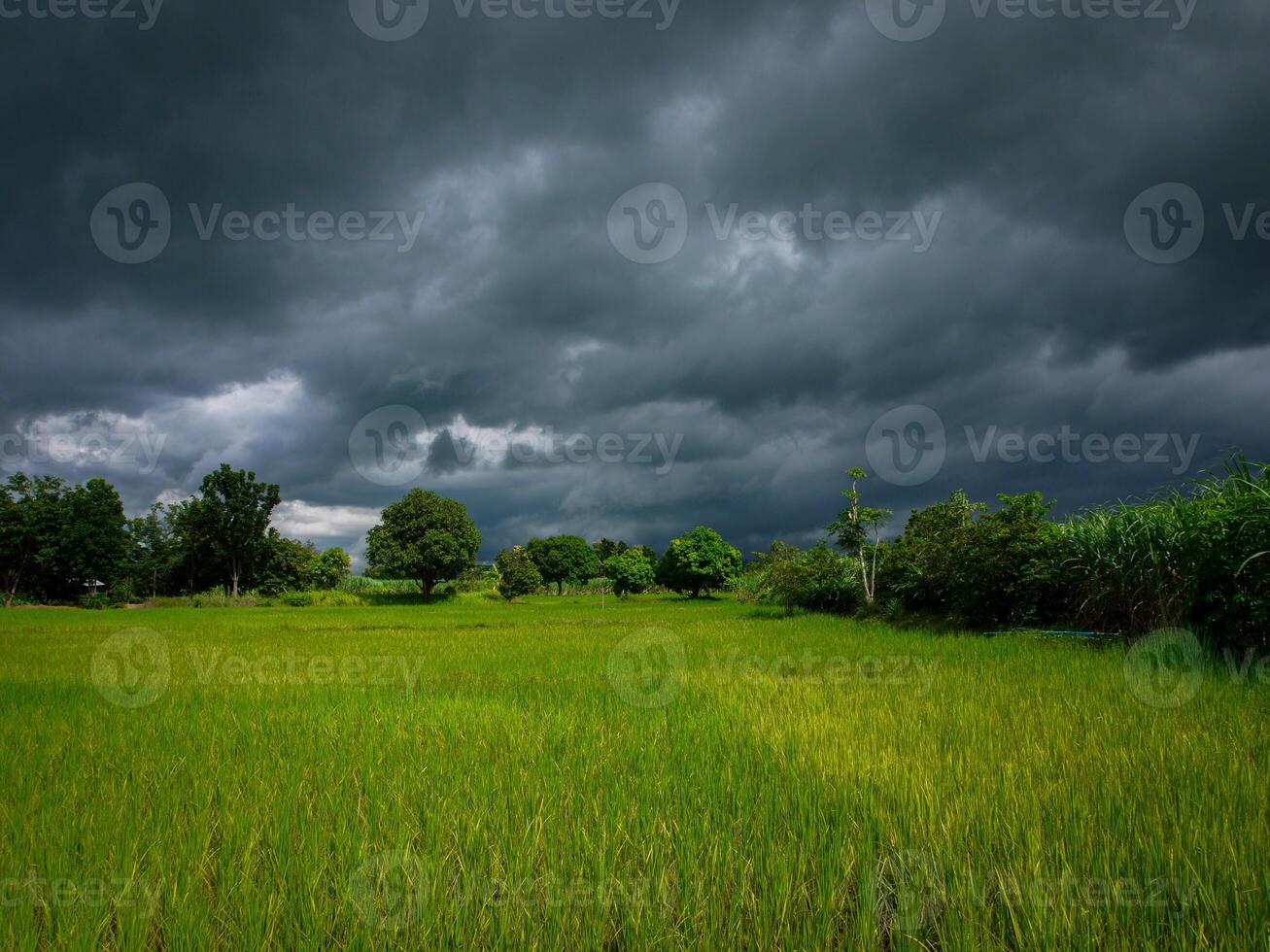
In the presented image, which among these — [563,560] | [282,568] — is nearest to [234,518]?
[282,568]

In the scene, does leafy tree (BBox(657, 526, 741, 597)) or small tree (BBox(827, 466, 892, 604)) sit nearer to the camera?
small tree (BBox(827, 466, 892, 604))

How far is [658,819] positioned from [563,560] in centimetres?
6368

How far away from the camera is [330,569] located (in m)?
50.4

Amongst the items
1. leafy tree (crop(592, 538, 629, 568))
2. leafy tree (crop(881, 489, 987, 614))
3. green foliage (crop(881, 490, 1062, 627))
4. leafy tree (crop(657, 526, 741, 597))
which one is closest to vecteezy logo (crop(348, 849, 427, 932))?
green foliage (crop(881, 490, 1062, 627))

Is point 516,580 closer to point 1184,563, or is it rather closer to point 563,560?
point 563,560

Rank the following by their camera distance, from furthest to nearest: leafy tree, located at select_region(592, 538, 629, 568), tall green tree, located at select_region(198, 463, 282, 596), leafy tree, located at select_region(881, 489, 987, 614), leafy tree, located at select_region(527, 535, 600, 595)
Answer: leafy tree, located at select_region(592, 538, 629, 568), leafy tree, located at select_region(527, 535, 600, 595), tall green tree, located at select_region(198, 463, 282, 596), leafy tree, located at select_region(881, 489, 987, 614)

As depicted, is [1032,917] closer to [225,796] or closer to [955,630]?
[225,796]

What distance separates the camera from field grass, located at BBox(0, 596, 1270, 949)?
6.93ft

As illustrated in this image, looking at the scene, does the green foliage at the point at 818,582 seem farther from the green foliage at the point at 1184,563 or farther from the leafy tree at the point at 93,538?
the leafy tree at the point at 93,538

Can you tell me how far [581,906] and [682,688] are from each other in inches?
180

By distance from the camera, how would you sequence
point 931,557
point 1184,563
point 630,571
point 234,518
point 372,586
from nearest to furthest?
point 1184,563 < point 931,557 < point 234,518 < point 372,586 < point 630,571

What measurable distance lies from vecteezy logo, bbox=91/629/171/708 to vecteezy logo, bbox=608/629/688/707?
541 centimetres

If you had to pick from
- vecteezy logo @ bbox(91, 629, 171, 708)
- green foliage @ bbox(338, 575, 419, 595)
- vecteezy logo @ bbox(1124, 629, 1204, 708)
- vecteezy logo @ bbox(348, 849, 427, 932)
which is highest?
vecteezy logo @ bbox(348, 849, 427, 932)

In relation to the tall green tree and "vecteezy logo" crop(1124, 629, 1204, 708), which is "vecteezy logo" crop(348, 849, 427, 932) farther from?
the tall green tree
